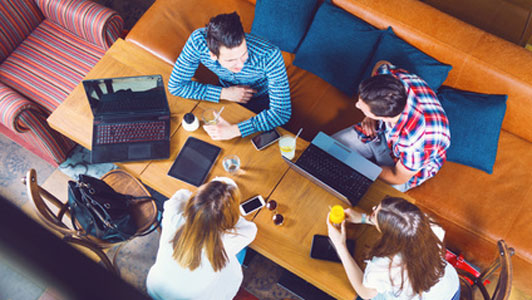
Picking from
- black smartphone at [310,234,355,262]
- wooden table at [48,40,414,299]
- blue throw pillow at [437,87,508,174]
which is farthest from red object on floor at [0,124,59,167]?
blue throw pillow at [437,87,508,174]

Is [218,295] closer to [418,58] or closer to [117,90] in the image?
[117,90]

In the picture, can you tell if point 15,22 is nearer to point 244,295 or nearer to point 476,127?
point 244,295

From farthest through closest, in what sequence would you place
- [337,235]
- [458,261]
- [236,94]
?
1. [458,261]
2. [236,94]
3. [337,235]

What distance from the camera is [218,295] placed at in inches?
67.8

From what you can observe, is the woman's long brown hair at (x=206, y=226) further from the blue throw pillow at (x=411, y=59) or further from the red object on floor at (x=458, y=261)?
the red object on floor at (x=458, y=261)

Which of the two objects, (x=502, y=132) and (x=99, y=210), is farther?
(x=502, y=132)

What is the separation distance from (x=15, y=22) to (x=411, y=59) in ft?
8.42

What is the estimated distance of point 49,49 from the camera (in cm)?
248

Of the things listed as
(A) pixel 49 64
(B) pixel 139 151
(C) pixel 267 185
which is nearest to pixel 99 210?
(B) pixel 139 151

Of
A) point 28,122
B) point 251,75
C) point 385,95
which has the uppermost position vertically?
point 385,95

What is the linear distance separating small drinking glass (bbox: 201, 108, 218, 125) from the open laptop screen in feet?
0.68

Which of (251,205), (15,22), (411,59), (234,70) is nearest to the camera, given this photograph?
(251,205)

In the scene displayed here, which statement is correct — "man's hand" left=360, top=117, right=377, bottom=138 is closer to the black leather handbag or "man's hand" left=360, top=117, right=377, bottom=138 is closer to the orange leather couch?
the orange leather couch

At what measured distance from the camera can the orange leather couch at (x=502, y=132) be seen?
6.77 ft
